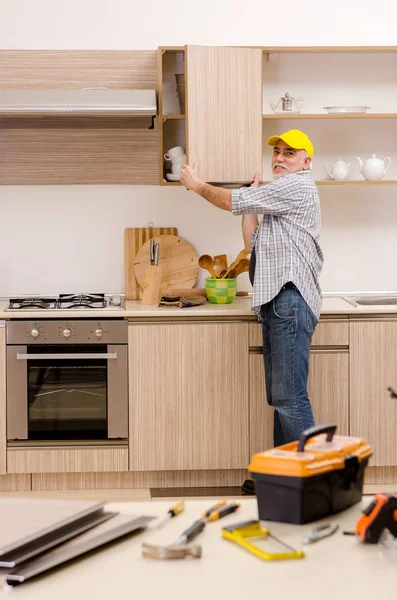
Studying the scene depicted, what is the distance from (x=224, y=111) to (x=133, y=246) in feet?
2.90

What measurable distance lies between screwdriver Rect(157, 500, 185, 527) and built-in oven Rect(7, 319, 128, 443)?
2.36 meters

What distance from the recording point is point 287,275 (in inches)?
143

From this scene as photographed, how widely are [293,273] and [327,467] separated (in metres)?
2.13

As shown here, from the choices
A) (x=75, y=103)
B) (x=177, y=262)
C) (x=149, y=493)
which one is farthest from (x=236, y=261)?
(x=149, y=493)

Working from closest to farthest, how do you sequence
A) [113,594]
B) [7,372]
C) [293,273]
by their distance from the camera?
[113,594] → [293,273] → [7,372]

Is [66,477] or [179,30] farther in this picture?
[179,30]

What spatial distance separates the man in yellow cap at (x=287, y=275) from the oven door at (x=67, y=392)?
0.76 m

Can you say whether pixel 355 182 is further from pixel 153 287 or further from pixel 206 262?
pixel 153 287

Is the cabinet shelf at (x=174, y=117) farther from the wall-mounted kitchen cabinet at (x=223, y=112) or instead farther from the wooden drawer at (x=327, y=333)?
the wooden drawer at (x=327, y=333)

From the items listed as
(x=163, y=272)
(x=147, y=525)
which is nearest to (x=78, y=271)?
(x=163, y=272)

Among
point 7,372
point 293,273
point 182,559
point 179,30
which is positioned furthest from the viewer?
point 179,30

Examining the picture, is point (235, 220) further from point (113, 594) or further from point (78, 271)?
point (113, 594)

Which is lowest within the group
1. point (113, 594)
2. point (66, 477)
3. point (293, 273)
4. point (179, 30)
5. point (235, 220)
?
point (66, 477)

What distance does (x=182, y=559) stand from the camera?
141 centimetres
